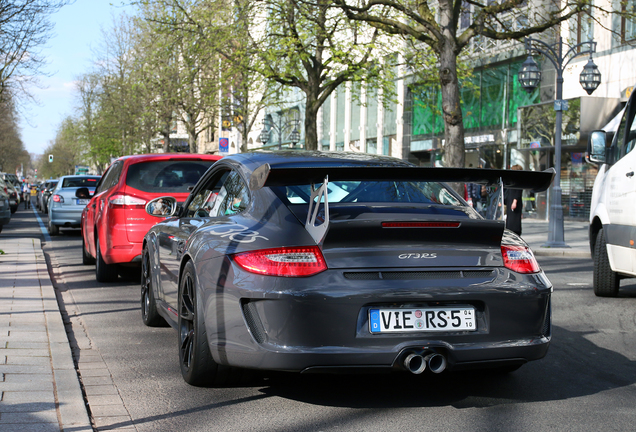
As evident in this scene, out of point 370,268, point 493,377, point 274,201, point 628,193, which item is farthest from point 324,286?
point 628,193

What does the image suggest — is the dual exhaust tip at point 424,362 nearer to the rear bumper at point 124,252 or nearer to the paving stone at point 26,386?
the paving stone at point 26,386

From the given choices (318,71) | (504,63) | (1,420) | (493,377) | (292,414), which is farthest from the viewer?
(504,63)

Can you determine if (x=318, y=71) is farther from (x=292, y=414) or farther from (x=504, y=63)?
(x=292, y=414)

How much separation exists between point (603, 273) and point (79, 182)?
1791cm

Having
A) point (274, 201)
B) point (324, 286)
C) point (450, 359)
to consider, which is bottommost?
point (450, 359)

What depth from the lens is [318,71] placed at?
23.2 m

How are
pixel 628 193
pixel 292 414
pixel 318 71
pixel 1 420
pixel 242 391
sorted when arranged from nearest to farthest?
pixel 1 420, pixel 292 414, pixel 242 391, pixel 628 193, pixel 318 71

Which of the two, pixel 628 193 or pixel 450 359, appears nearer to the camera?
pixel 450 359

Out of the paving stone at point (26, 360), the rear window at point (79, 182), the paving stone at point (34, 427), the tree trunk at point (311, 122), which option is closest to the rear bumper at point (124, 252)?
the paving stone at point (26, 360)

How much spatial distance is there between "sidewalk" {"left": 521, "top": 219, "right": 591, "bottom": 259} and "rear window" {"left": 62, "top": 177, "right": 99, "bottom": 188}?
12.7 metres

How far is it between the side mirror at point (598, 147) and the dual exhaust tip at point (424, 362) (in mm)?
5381

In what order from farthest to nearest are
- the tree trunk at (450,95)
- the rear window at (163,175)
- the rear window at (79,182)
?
1. the rear window at (79,182)
2. the tree trunk at (450,95)
3. the rear window at (163,175)

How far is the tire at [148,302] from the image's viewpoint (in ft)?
21.5

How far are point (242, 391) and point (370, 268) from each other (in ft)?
4.20
